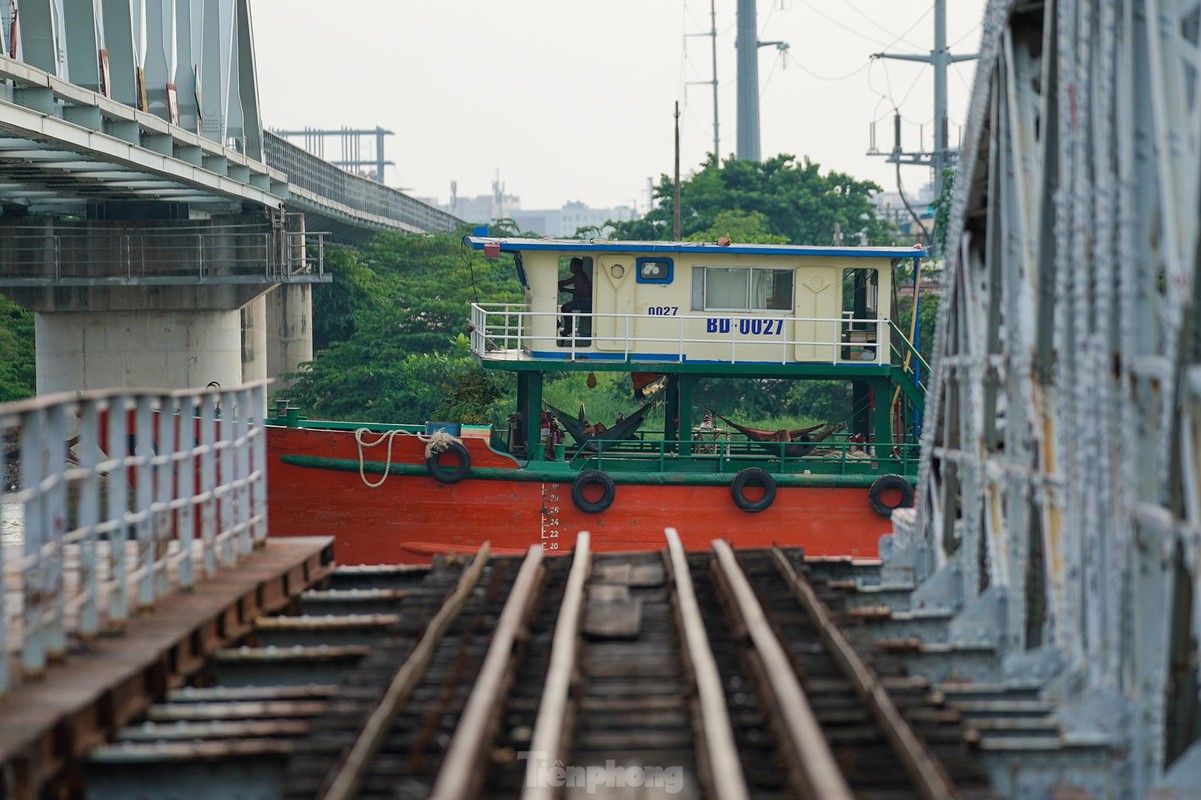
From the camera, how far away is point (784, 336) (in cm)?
1878

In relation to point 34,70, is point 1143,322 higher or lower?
lower

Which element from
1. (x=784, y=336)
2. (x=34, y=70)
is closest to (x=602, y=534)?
(x=784, y=336)

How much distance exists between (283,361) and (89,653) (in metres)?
32.9

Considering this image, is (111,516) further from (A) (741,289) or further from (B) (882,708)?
(A) (741,289)

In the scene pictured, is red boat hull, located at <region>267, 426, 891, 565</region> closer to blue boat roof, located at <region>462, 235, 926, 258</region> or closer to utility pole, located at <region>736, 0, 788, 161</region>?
blue boat roof, located at <region>462, 235, 926, 258</region>

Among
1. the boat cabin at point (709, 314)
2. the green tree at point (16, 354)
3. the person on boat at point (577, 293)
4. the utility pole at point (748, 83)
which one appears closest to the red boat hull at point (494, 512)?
the boat cabin at point (709, 314)

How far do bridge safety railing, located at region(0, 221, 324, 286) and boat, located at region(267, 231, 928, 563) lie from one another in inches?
276

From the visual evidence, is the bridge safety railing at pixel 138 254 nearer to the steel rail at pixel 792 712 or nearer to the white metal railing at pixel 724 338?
the white metal railing at pixel 724 338

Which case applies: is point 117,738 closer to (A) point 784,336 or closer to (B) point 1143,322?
(B) point 1143,322

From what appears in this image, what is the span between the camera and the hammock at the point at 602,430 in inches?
750

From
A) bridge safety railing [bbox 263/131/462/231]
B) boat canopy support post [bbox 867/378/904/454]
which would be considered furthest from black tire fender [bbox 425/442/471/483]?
bridge safety railing [bbox 263/131/462/231]

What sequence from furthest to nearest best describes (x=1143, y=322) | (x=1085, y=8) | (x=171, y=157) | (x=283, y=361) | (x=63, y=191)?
1. (x=283, y=361)
2. (x=63, y=191)
3. (x=171, y=157)
4. (x=1085, y=8)
5. (x=1143, y=322)

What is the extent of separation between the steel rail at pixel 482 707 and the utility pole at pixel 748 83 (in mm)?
46616

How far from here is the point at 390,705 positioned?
5473mm
